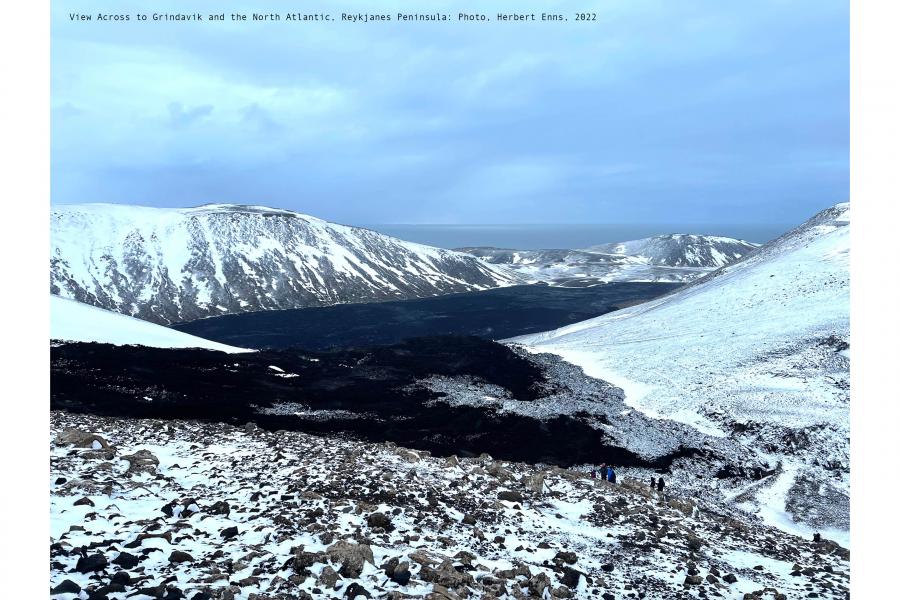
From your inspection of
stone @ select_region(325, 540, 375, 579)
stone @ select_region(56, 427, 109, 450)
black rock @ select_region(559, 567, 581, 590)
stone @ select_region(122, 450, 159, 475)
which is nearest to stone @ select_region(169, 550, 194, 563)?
stone @ select_region(325, 540, 375, 579)

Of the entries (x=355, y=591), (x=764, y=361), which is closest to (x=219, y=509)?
(x=355, y=591)

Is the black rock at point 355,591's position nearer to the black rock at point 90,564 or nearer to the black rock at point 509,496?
the black rock at point 90,564

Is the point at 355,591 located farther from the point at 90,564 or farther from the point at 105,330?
the point at 105,330

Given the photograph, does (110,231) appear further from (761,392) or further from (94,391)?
(761,392)

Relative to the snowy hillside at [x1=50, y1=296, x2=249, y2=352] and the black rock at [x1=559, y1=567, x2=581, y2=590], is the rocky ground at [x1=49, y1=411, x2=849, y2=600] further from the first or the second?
the snowy hillside at [x1=50, y1=296, x2=249, y2=352]

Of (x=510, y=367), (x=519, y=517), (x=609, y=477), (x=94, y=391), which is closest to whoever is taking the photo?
(x=519, y=517)
